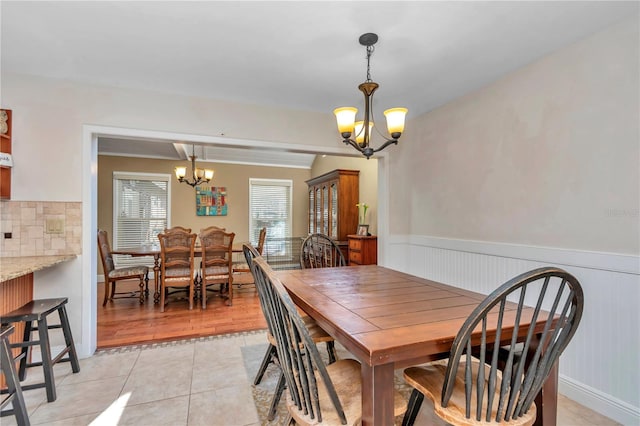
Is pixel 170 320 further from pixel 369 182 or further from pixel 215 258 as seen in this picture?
pixel 369 182

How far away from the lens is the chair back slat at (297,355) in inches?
41.8

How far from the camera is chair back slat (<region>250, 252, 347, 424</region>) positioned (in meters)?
1.06

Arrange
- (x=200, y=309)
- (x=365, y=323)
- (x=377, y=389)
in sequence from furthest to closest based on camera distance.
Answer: (x=200, y=309) → (x=365, y=323) → (x=377, y=389)

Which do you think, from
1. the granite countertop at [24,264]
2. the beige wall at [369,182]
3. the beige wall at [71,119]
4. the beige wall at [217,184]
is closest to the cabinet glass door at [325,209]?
the beige wall at [369,182]

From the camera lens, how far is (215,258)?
419 centimetres

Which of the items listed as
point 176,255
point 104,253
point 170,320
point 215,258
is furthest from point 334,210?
point 104,253

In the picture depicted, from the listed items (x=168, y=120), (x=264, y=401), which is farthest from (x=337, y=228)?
(x=264, y=401)

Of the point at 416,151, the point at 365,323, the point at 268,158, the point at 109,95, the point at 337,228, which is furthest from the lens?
the point at 268,158

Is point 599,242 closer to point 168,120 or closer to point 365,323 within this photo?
point 365,323

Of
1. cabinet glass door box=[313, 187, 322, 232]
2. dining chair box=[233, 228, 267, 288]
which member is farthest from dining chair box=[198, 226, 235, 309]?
cabinet glass door box=[313, 187, 322, 232]

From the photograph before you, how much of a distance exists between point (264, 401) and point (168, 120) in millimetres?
2468

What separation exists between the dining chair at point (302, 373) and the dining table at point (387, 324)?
0.12 meters

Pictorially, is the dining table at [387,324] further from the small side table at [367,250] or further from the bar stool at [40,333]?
the small side table at [367,250]

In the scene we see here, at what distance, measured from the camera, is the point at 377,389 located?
106 cm
